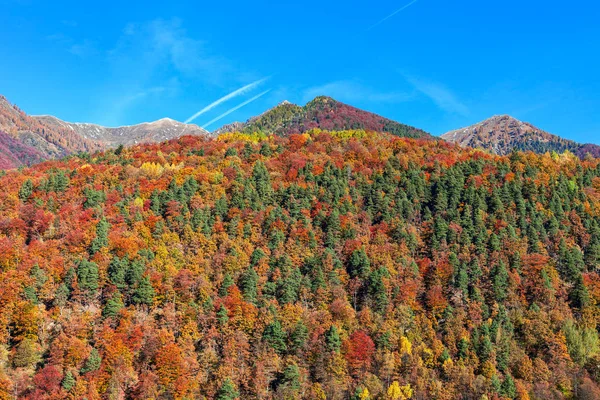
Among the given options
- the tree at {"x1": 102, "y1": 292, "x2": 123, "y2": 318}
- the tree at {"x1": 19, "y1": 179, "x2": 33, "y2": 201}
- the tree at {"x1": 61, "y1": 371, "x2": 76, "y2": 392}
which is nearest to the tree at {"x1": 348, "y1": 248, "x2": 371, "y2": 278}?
the tree at {"x1": 102, "y1": 292, "x2": 123, "y2": 318}

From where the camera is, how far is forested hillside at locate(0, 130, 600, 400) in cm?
9131

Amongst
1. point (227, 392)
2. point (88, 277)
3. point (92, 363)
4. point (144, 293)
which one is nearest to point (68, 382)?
point (92, 363)

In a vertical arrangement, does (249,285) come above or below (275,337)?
above

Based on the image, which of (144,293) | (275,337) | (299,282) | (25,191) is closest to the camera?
(275,337)

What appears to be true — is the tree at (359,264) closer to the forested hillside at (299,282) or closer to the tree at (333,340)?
the forested hillside at (299,282)

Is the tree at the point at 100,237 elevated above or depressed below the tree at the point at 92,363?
above

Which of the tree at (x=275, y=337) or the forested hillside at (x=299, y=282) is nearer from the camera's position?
the forested hillside at (x=299, y=282)

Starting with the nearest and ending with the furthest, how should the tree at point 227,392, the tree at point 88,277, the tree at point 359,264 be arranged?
the tree at point 227,392
the tree at point 88,277
the tree at point 359,264

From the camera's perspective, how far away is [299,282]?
116 meters

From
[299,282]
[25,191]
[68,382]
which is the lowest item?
[68,382]

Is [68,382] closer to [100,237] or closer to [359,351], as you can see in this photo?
[100,237]

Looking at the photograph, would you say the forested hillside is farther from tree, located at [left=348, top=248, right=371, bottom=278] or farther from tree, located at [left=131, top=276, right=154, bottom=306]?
tree, located at [left=348, top=248, right=371, bottom=278]

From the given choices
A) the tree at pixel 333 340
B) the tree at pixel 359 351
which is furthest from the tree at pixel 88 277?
the tree at pixel 359 351

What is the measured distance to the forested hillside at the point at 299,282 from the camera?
91.3m
